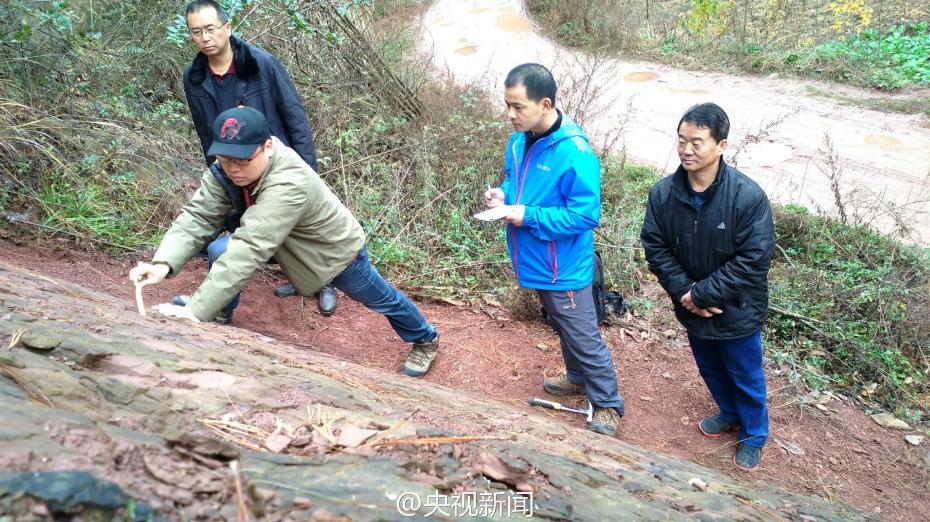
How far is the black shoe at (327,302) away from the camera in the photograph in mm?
4887

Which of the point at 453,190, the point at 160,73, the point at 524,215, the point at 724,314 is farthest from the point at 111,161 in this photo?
the point at 724,314

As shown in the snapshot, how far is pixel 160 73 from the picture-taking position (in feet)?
24.6

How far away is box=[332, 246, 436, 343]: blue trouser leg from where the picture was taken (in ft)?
12.0

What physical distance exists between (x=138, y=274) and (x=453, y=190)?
4074mm

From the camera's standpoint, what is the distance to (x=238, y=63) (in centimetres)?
415

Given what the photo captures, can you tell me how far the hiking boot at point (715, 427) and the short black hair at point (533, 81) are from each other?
7.41 ft

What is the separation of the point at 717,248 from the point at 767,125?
5.78 m

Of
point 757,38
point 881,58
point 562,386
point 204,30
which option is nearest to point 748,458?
point 562,386

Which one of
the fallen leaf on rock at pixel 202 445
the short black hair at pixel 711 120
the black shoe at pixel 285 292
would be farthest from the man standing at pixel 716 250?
the black shoe at pixel 285 292

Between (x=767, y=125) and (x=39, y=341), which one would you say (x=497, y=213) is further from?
(x=767, y=125)

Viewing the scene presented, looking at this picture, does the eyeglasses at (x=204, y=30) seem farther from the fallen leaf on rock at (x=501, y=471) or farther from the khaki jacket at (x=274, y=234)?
the fallen leaf on rock at (x=501, y=471)

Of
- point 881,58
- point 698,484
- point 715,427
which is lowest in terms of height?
point 715,427

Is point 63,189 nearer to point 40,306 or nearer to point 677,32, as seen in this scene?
point 40,306

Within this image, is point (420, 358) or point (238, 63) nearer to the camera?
point (238, 63)
